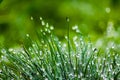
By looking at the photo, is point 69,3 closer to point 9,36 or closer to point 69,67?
point 9,36

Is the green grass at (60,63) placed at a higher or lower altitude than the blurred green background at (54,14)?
lower

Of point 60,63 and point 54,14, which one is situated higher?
point 54,14

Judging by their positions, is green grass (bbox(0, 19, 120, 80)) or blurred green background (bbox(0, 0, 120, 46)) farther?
blurred green background (bbox(0, 0, 120, 46))

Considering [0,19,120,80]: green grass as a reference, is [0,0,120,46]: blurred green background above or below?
above

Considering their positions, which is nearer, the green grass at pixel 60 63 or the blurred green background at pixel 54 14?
the green grass at pixel 60 63
